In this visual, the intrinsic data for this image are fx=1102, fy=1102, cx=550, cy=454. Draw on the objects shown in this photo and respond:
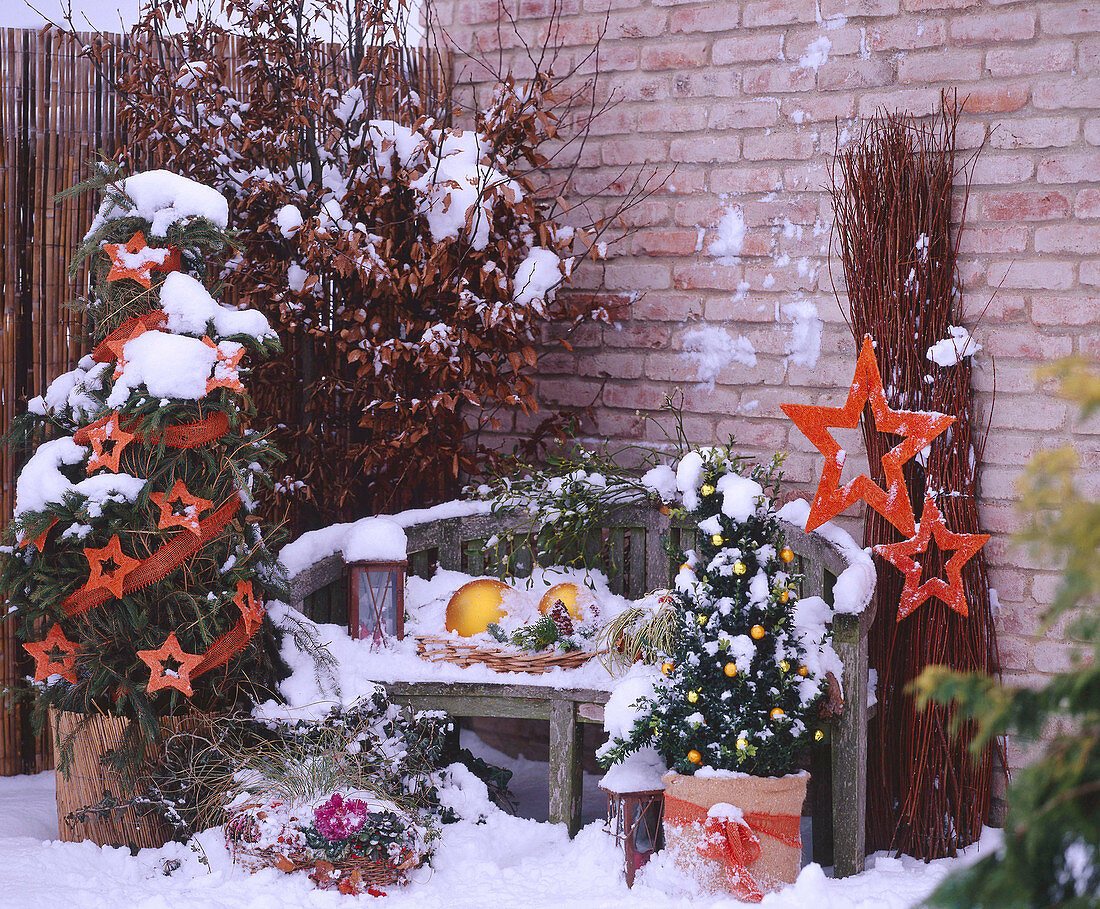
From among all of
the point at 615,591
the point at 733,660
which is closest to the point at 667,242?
the point at 615,591

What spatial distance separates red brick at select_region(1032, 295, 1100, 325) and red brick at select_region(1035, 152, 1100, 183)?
1.09 feet

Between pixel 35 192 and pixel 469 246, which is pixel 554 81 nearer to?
pixel 469 246

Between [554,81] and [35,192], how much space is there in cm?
179

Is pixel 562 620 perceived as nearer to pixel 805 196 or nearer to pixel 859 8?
pixel 805 196

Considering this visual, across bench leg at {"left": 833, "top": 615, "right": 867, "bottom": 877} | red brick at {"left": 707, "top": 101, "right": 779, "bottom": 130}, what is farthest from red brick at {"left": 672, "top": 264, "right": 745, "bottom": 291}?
bench leg at {"left": 833, "top": 615, "right": 867, "bottom": 877}

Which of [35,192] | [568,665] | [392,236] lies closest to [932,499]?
[568,665]

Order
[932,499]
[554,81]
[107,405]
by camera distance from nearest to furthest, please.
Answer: [107,405] < [932,499] < [554,81]

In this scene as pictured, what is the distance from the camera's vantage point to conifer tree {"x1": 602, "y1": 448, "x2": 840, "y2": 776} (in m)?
2.63

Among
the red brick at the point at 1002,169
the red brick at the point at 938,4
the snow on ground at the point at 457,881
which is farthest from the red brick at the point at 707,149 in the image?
the snow on ground at the point at 457,881

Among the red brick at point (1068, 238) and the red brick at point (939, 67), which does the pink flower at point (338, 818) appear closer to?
the red brick at point (1068, 238)

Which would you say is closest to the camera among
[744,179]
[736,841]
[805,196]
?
[736,841]

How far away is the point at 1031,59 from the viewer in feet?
10.3

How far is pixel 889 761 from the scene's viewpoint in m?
3.20

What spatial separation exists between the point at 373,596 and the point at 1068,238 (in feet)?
7.38
